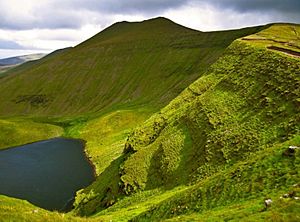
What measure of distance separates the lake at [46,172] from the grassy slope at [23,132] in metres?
8.26

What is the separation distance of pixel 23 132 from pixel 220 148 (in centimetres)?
13524

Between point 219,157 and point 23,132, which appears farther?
point 23,132

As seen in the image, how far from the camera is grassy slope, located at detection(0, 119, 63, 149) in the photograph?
16225 cm

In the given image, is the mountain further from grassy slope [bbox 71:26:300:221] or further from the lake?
the lake

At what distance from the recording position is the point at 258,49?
76312mm

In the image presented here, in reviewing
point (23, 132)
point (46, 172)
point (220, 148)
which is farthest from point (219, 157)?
point (23, 132)

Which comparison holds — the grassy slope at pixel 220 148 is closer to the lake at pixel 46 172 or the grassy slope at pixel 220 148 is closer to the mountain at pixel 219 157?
the mountain at pixel 219 157

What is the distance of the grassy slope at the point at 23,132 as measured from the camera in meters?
162

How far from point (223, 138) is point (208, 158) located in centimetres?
412

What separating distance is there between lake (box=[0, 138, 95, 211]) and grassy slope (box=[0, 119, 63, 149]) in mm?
8264

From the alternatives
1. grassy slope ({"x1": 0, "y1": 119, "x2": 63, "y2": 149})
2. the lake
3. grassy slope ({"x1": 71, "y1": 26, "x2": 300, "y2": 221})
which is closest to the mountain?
grassy slope ({"x1": 71, "y1": 26, "x2": 300, "y2": 221})

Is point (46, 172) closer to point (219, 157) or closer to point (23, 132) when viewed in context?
point (23, 132)

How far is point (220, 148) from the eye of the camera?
5425cm

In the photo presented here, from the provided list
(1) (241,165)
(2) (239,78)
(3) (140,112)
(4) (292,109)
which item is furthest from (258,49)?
(3) (140,112)
